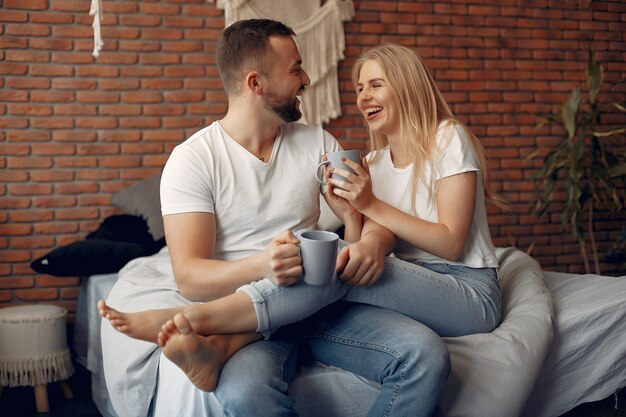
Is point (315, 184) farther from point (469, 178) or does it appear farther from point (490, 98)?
point (490, 98)

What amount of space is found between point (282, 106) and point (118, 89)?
185 cm

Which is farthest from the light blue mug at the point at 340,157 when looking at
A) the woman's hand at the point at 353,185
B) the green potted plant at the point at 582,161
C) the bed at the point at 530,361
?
the green potted plant at the point at 582,161

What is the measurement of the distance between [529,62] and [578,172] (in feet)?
2.56

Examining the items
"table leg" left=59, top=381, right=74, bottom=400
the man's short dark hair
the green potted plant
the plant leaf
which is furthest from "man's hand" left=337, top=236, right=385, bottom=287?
the plant leaf

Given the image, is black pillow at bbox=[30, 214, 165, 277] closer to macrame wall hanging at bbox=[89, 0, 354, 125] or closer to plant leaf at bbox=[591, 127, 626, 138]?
macrame wall hanging at bbox=[89, 0, 354, 125]

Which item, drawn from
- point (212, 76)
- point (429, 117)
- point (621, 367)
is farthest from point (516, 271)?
point (212, 76)

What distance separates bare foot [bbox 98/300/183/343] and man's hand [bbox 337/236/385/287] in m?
0.41

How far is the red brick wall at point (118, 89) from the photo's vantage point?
11.1 ft

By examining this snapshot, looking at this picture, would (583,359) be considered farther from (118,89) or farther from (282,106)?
(118,89)

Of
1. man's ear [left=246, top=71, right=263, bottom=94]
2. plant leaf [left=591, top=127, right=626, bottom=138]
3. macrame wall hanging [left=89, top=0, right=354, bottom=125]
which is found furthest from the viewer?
plant leaf [left=591, top=127, right=626, bottom=138]

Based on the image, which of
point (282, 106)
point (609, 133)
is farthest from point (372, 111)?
point (609, 133)

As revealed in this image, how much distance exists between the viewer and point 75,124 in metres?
3.46

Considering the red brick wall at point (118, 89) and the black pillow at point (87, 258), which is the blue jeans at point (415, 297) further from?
the red brick wall at point (118, 89)

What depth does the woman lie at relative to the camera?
57.8 inches
